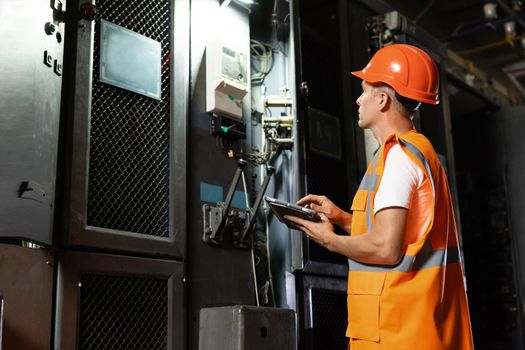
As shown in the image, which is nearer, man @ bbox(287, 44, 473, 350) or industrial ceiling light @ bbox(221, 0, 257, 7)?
man @ bbox(287, 44, 473, 350)

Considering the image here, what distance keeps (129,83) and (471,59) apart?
16.8ft

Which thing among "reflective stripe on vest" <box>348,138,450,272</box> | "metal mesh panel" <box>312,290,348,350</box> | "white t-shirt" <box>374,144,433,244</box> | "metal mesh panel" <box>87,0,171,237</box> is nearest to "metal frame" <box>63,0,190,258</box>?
"metal mesh panel" <box>87,0,171,237</box>

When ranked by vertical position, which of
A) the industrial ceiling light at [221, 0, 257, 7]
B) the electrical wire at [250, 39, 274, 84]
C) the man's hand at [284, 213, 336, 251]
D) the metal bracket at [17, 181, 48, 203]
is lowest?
the man's hand at [284, 213, 336, 251]

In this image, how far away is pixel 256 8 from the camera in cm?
343

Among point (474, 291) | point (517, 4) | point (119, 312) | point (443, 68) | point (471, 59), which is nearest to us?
point (119, 312)

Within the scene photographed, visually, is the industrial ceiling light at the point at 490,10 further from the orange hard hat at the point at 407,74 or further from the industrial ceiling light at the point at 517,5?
the orange hard hat at the point at 407,74

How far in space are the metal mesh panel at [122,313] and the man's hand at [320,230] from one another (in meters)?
0.74

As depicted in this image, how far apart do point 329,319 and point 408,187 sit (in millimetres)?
1366

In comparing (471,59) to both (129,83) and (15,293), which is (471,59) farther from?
(15,293)

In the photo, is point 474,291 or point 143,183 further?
point 474,291

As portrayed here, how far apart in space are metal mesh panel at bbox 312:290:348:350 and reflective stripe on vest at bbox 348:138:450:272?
1.04 m

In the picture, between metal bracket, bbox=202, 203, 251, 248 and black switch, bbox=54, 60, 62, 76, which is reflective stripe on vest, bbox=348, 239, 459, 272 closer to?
metal bracket, bbox=202, 203, 251, 248

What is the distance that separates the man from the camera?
6.04 feet

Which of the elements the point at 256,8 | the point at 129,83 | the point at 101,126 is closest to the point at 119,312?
the point at 101,126
